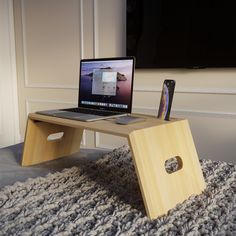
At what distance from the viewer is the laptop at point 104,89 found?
53.1 inches

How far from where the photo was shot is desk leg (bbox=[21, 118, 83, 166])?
4.60 feet

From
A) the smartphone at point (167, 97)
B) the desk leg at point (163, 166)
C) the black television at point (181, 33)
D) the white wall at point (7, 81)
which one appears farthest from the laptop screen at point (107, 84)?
the white wall at point (7, 81)

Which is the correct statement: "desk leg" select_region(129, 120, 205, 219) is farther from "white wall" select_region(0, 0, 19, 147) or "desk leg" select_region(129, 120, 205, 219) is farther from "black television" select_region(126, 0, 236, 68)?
"white wall" select_region(0, 0, 19, 147)

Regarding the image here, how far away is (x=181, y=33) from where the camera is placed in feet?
7.34

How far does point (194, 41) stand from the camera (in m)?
2.19

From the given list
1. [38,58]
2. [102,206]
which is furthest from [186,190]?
[38,58]

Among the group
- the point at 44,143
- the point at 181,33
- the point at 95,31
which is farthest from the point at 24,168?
the point at 95,31

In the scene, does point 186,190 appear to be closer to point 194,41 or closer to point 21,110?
point 194,41

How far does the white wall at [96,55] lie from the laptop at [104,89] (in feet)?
3.36

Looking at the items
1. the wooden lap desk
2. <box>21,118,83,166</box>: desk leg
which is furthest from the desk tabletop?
<box>21,118,83,166</box>: desk leg

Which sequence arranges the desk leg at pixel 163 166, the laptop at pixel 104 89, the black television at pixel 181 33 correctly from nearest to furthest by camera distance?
the desk leg at pixel 163 166 < the laptop at pixel 104 89 < the black television at pixel 181 33

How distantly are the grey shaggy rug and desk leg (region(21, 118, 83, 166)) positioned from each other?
27cm

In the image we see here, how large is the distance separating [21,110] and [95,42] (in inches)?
49.8

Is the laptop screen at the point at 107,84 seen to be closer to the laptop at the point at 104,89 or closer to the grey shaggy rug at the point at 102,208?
the laptop at the point at 104,89
